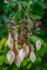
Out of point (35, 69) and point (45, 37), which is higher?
point (45, 37)

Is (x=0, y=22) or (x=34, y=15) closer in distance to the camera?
(x=0, y=22)

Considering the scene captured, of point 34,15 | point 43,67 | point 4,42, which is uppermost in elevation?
point 34,15

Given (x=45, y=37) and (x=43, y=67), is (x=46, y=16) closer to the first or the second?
(x=45, y=37)

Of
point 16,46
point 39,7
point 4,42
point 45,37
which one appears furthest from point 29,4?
point 16,46

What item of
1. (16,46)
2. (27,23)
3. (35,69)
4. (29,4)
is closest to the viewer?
(16,46)

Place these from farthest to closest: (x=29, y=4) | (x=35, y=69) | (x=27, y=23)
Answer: (x=35, y=69)
(x=29, y=4)
(x=27, y=23)

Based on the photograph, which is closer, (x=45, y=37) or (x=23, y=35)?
(x=23, y=35)

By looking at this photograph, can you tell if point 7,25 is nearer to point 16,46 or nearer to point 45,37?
point 16,46

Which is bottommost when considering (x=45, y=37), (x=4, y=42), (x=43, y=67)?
(x=43, y=67)

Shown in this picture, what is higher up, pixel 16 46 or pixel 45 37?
pixel 16 46
